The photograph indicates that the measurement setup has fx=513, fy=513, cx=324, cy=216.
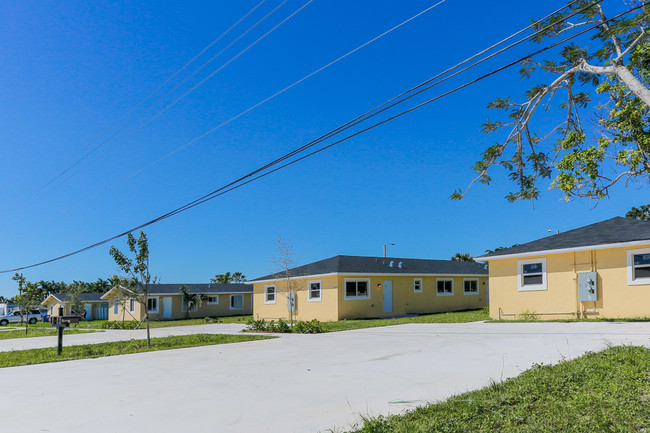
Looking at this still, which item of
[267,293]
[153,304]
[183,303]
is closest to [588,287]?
[267,293]

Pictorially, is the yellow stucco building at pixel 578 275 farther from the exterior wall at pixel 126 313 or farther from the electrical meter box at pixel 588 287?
the exterior wall at pixel 126 313

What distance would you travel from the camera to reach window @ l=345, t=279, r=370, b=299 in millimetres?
30758

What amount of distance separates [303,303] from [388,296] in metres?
5.46

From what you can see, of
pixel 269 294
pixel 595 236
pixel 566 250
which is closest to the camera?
→ pixel 566 250

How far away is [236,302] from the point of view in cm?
5403

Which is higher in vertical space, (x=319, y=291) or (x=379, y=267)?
(x=379, y=267)

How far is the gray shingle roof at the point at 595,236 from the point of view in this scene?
65.3ft

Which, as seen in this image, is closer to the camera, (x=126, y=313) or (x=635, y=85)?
(x=635, y=85)

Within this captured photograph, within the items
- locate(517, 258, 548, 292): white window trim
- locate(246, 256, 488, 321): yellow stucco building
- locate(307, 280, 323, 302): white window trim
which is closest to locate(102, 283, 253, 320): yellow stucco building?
locate(246, 256, 488, 321): yellow stucco building

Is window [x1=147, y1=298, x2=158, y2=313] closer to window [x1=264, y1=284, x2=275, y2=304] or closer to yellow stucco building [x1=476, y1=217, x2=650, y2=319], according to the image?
window [x1=264, y1=284, x2=275, y2=304]

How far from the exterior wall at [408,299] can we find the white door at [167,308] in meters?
24.9

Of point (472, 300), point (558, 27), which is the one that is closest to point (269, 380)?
point (558, 27)

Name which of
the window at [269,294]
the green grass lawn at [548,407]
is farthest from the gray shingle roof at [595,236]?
the window at [269,294]

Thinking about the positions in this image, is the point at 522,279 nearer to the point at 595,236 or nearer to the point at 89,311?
the point at 595,236
